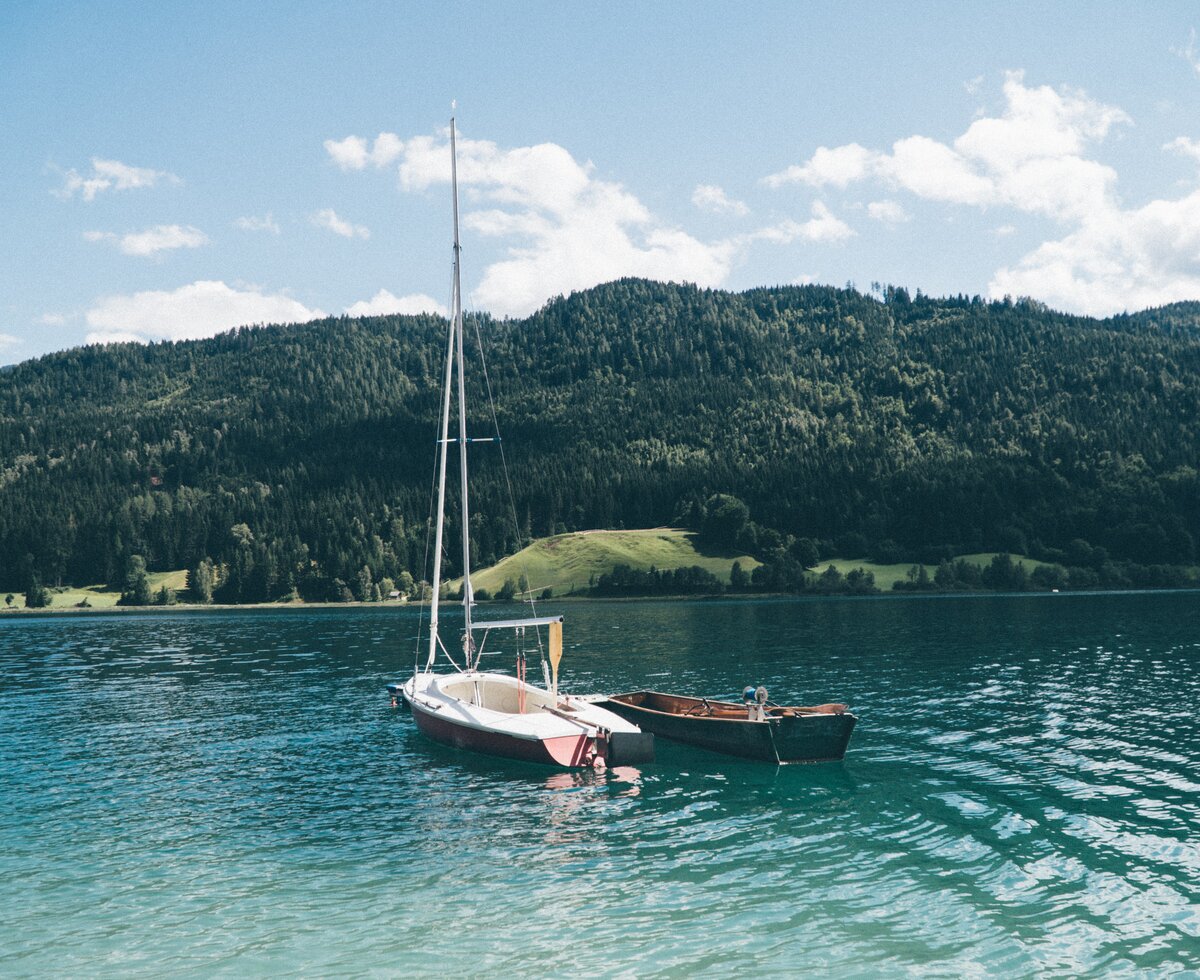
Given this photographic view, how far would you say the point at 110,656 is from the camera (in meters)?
107

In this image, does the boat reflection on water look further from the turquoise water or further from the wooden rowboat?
the wooden rowboat

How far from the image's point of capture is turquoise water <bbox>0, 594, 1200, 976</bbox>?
74.5ft

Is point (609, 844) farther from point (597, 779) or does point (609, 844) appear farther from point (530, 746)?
point (530, 746)

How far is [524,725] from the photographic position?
141 feet

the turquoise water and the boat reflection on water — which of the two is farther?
the boat reflection on water

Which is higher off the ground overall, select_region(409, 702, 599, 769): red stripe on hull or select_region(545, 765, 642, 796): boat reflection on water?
select_region(409, 702, 599, 769): red stripe on hull

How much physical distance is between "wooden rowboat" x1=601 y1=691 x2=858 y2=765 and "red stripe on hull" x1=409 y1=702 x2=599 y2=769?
251 inches

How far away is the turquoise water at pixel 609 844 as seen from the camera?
22.7 m

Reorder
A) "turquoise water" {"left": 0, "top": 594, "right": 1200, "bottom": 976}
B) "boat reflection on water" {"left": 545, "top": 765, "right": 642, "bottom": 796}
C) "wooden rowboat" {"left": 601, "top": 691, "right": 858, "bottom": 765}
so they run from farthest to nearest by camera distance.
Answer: "wooden rowboat" {"left": 601, "top": 691, "right": 858, "bottom": 765}
"boat reflection on water" {"left": 545, "top": 765, "right": 642, "bottom": 796}
"turquoise water" {"left": 0, "top": 594, "right": 1200, "bottom": 976}

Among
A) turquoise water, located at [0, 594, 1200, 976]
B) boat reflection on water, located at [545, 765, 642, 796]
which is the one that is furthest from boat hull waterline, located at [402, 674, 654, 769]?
turquoise water, located at [0, 594, 1200, 976]

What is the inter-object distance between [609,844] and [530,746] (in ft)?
37.6

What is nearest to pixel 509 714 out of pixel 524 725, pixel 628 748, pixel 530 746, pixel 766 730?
pixel 524 725

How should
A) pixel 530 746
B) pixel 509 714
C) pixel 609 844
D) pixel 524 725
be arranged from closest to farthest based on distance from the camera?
1. pixel 609 844
2. pixel 530 746
3. pixel 524 725
4. pixel 509 714

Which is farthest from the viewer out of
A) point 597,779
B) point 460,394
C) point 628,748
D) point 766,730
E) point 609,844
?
point 460,394
